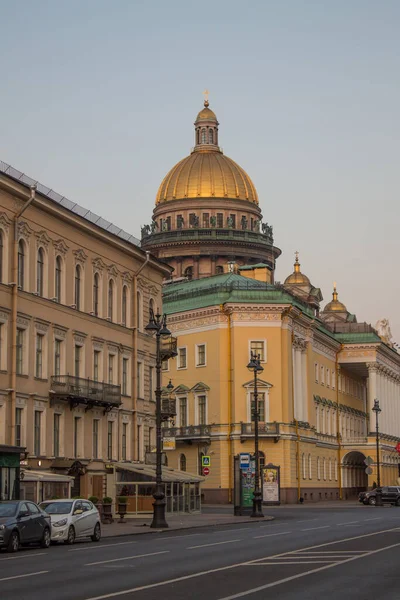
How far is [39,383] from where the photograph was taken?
50.3m

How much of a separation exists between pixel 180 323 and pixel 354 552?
6688 cm

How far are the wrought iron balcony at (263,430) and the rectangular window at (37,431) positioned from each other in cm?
3985

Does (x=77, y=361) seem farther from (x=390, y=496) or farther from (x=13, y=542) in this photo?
(x=390, y=496)

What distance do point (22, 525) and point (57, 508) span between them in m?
4.79

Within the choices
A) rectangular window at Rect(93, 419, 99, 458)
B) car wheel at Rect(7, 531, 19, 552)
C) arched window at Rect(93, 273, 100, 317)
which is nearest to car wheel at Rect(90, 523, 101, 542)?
car wheel at Rect(7, 531, 19, 552)

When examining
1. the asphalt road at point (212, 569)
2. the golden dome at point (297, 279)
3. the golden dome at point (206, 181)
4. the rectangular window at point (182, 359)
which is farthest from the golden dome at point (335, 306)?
the asphalt road at point (212, 569)

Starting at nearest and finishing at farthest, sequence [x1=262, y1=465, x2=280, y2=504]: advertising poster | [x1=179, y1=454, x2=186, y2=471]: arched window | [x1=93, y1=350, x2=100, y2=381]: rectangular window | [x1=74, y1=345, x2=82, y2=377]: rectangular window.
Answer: [x1=74, y1=345, x2=82, y2=377]: rectangular window, [x1=93, y1=350, x2=100, y2=381]: rectangular window, [x1=262, y1=465, x2=280, y2=504]: advertising poster, [x1=179, y1=454, x2=186, y2=471]: arched window

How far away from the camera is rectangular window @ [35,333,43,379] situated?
166 ft

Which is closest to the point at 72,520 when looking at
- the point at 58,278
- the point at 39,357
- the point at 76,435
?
the point at 39,357

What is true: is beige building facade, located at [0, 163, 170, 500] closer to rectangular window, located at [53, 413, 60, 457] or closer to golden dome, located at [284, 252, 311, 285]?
rectangular window, located at [53, 413, 60, 457]

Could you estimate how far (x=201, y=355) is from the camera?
3629 inches

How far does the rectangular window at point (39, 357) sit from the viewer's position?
50578 mm

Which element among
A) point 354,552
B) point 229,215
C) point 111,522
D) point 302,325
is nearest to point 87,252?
point 111,522

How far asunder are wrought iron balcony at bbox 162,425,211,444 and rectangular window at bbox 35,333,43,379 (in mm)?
40162
